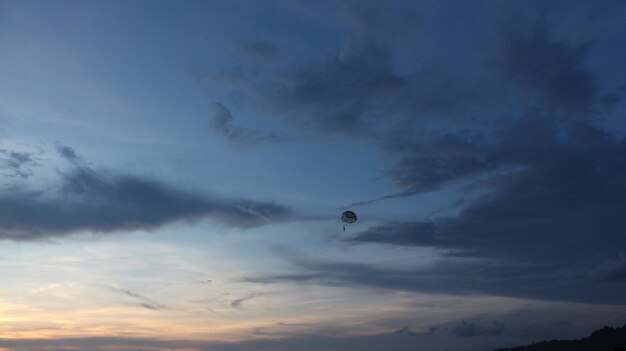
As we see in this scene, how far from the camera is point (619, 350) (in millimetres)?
84188

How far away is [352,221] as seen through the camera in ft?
388

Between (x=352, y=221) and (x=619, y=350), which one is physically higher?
(x=352, y=221)

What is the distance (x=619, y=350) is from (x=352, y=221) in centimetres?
5293

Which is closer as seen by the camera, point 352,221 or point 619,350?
point 619,350
